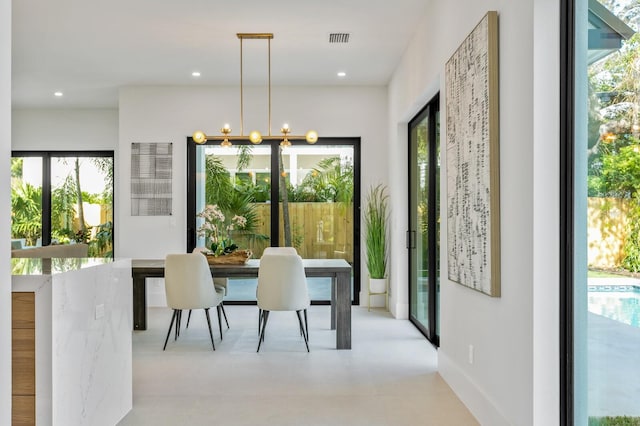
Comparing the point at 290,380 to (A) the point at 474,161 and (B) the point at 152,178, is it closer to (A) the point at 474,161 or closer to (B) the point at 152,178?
(A) the point at 474,161

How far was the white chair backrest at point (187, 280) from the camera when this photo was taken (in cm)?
500

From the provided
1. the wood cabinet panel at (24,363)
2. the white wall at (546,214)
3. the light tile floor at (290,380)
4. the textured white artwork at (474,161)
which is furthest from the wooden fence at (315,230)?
the wood cabinet panel at (24,363)

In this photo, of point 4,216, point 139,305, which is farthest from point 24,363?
point 139,305

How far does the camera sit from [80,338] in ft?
8.55

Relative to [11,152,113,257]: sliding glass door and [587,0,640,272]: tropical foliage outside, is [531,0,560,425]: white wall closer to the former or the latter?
[587,0,640,272]: tropical foliage outside

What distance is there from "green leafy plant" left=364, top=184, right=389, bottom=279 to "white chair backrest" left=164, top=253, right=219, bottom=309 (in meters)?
2.67

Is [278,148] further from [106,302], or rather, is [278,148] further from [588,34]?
[588,34]

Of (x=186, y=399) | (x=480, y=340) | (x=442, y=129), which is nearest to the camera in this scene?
(x=480, y=340)

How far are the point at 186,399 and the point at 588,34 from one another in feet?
10.0

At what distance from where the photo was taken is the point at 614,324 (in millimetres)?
2131

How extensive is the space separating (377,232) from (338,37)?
103 inches

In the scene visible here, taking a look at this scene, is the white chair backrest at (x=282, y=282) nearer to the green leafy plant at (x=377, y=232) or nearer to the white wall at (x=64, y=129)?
the green leafy plant at (x=377, y=232)

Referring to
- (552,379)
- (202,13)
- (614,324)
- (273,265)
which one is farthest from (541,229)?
(202,13)

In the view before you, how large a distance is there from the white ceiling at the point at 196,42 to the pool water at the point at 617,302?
10.1ft
